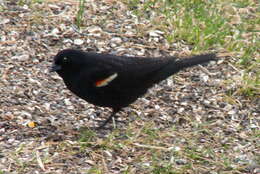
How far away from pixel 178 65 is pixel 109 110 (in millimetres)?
696

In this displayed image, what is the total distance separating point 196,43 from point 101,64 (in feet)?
4.90

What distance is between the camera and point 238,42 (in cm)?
641

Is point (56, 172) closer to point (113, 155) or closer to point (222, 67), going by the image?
point (113, 155)

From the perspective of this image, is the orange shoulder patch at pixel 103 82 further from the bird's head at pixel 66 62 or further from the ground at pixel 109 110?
the ground at pixel 109 110

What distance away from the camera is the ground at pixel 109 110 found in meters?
4.73

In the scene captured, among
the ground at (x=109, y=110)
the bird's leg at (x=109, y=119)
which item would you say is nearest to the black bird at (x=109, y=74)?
the bird's leg at (x=109, y=119)

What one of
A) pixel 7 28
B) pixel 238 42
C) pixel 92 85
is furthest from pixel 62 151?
pixel 238 42

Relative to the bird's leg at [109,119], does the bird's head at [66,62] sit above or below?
above

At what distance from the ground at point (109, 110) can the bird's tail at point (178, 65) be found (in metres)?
0.35

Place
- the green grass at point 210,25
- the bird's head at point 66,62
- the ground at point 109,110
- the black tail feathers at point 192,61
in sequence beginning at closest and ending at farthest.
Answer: the ground at point 109,110 → the bird's head at point 66,62 → the black tail feathers at point 192,61 → the green grass at point 210,25

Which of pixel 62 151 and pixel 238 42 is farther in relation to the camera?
pixel 238 42

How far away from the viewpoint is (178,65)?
532 cm

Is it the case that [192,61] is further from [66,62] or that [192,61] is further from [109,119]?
[66,62]

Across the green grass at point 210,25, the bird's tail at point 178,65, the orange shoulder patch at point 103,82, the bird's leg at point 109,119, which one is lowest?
the bird's leg at point 109,119
